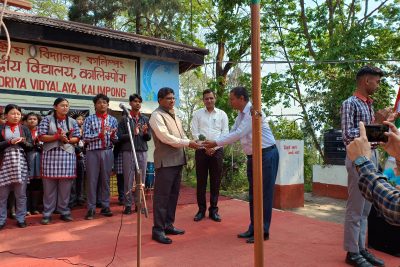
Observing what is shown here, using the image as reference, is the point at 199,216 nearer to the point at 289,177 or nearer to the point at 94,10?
the point at 289,177

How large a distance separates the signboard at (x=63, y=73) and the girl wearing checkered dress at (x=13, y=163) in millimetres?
1577

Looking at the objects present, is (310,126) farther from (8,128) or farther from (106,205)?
(8,128)

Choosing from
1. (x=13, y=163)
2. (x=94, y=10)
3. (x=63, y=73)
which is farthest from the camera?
(x=94, y=10)

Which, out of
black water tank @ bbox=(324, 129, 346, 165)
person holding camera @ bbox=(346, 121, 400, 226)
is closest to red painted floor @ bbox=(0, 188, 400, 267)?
person holding camera @ bbox=(346, 121, 400, 226)

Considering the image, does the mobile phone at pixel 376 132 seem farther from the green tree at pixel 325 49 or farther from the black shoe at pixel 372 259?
the green tree at pixel 325 49

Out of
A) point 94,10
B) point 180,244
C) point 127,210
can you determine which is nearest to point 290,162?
point 127,210

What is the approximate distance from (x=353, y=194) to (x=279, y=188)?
2.85m

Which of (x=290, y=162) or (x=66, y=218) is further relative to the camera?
(x=290, y=162)

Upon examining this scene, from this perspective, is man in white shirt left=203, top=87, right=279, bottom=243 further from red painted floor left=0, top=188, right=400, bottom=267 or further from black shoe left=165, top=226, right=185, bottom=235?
black shoe left=165, top=226, right=185, bottom=235

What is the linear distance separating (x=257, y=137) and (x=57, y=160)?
368 cm

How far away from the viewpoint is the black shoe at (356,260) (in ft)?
11.5

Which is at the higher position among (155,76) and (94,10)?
(94,10)

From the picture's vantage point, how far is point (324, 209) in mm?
6484

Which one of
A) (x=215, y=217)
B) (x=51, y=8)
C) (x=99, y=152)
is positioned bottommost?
(x=215, y=217)
